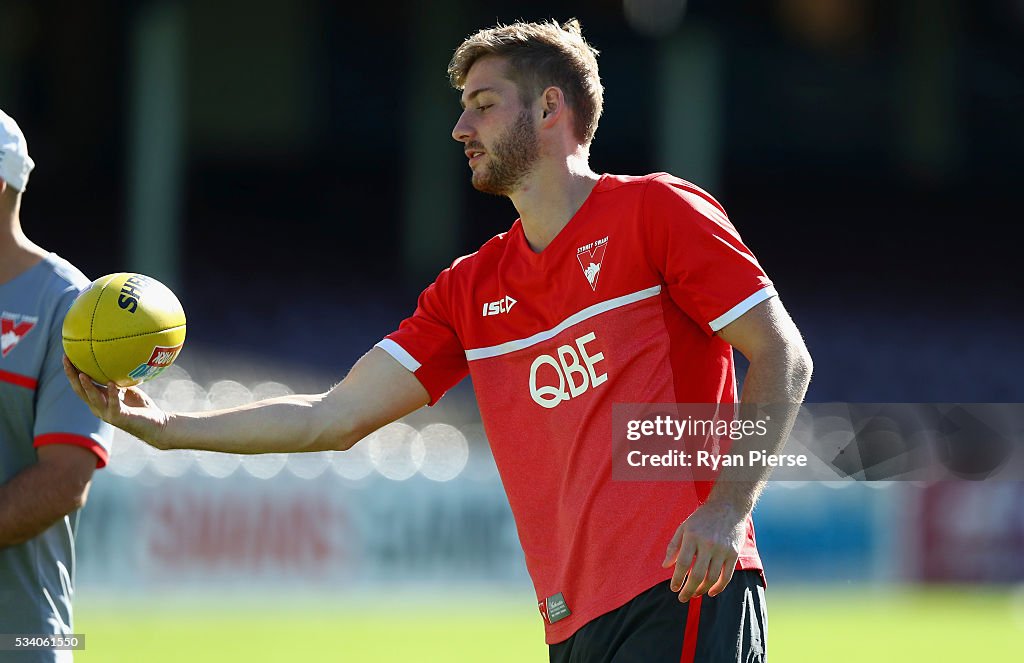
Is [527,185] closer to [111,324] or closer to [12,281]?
[111,324]

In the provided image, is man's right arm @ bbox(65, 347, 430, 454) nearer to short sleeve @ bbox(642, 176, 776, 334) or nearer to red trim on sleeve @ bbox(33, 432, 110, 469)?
red trim on sleeve @ bbox(33, 432, 110, 469)

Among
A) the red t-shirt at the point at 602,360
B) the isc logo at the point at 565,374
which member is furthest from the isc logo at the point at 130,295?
the isc logo at the point at 565,374

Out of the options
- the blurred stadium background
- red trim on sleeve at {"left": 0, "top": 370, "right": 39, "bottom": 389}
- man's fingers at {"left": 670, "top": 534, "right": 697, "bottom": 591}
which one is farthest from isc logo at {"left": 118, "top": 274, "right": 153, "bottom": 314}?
the blurred stadium background

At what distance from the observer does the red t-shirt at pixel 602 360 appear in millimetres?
4199

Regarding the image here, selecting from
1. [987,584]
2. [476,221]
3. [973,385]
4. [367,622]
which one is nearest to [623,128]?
[476,221]

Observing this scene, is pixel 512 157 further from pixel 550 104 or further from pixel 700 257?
pixel 700 257

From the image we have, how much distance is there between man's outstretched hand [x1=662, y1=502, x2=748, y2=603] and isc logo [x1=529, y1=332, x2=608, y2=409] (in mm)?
642

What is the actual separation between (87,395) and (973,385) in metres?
18.6

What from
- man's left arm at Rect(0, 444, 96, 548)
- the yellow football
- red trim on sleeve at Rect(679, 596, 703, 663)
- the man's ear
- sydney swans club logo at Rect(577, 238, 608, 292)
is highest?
the man's ear

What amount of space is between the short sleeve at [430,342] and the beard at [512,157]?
0.39 metres

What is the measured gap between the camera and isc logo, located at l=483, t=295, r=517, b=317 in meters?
4.65

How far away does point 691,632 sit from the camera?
4.12 meters

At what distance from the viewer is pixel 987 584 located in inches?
563

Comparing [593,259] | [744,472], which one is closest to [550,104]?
[593,259]
